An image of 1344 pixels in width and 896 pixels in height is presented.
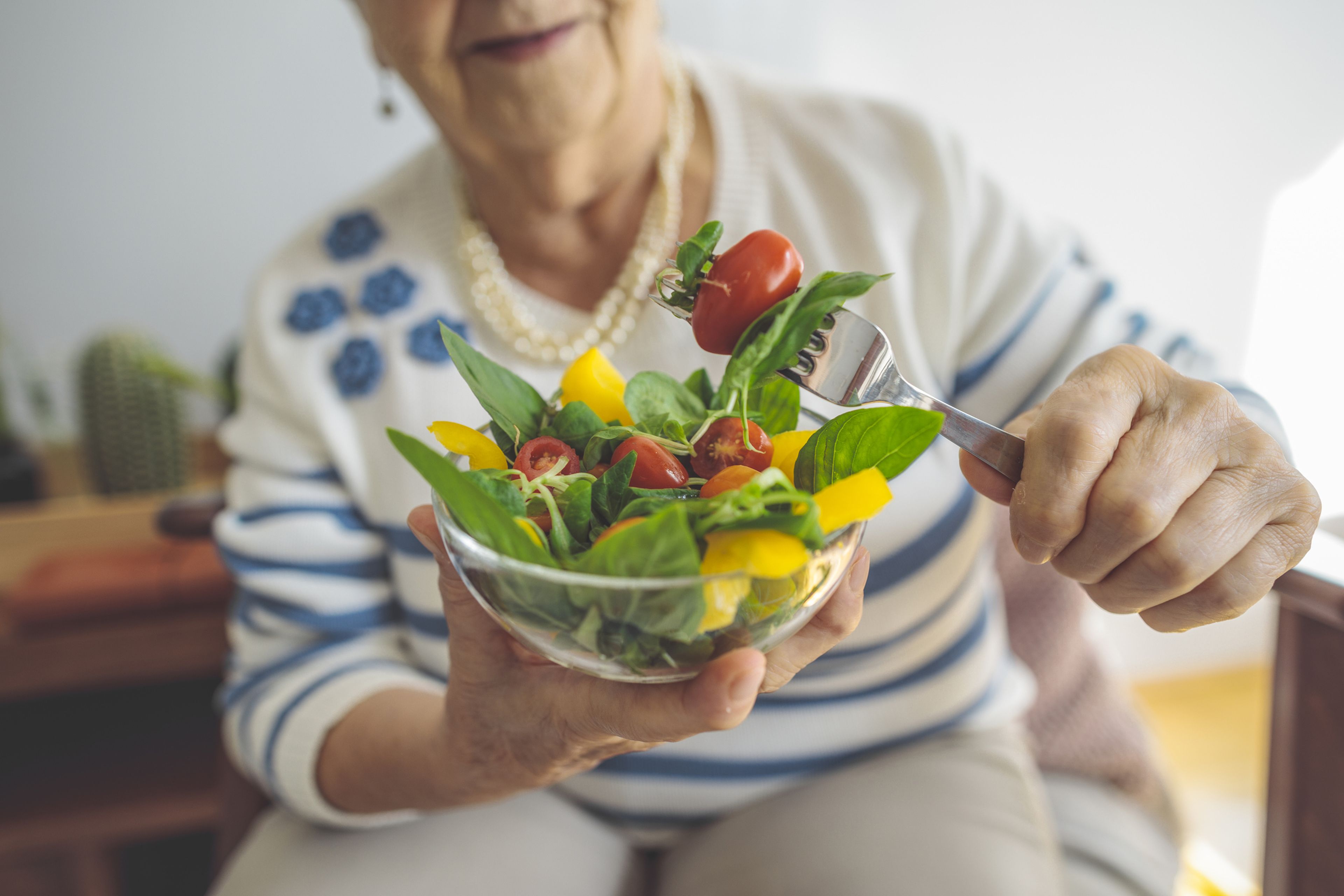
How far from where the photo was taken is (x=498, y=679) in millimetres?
530

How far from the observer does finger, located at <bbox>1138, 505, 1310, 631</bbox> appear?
1.53 feet

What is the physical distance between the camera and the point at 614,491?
419 millimetres

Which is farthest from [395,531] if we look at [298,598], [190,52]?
[190,52]

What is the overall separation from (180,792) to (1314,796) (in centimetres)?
128

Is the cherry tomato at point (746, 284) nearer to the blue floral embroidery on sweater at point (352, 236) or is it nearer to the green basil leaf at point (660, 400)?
the green basil leaf at point (660, 400)

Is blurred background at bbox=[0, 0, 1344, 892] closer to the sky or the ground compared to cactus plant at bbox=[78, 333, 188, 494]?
closer to the sky

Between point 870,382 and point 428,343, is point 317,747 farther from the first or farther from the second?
point 870,382

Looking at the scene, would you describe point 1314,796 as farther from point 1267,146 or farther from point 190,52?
point 190,52

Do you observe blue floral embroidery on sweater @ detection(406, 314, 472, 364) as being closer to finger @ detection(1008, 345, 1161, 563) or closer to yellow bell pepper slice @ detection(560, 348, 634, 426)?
yellow bell pepper slice @ detection(560, 348, 634, 426)

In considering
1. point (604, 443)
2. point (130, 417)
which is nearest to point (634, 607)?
point (604, 443)

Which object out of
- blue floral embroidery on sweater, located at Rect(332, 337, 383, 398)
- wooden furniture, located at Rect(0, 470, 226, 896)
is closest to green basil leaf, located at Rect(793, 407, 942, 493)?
blue floral embroidery on sweater, located at Rect(332, 337, 383, 398)

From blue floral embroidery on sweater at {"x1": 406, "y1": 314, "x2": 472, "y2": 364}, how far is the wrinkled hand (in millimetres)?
357

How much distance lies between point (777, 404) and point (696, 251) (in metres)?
0.11

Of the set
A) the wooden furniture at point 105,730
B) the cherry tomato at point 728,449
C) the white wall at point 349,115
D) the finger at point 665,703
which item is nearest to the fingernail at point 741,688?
the finger at point 665,703
